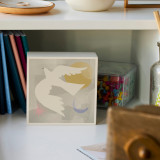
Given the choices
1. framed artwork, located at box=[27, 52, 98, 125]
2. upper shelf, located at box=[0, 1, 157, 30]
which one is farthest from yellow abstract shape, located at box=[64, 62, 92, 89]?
upper shelf, located at box=[0, 1, 157, 30]

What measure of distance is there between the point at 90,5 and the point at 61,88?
0.89ft

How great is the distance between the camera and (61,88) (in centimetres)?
117

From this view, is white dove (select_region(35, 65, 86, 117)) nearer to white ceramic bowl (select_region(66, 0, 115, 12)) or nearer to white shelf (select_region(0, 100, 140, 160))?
white shelf (select_region(0, 100, 140, 160))

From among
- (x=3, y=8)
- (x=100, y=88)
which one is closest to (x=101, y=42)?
(x=100, y=88)

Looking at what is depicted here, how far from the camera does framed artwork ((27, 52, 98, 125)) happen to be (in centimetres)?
116

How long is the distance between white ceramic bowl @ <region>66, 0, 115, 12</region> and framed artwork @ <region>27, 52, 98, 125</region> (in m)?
0.15

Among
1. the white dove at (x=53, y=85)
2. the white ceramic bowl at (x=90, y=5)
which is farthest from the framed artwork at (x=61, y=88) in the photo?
the white ceramic bowl at (x=90, y=5)

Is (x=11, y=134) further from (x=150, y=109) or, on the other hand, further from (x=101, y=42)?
(x=150, y=109)

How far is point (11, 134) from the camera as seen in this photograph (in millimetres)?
1118

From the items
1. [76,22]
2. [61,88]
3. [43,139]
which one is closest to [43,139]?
[43,139]

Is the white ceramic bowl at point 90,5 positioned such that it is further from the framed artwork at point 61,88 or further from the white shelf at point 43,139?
the white shelf at point 43,139

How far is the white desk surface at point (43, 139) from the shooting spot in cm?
100

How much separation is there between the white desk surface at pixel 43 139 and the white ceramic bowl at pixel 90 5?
346mm

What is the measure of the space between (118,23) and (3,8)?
34 centimetres
